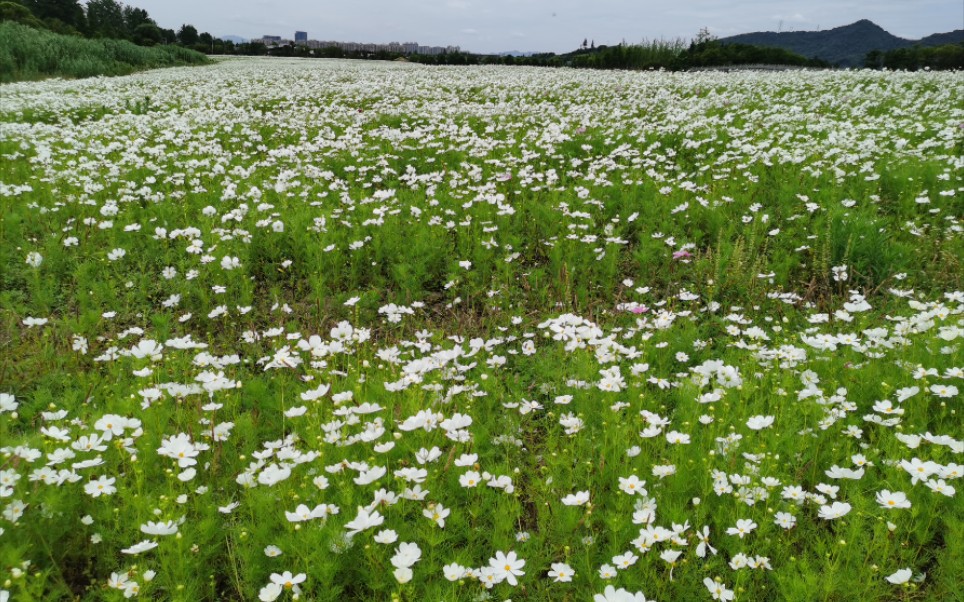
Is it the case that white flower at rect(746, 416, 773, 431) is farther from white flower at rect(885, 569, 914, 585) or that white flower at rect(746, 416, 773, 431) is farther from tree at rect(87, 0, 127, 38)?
tree at rect(87, 0, 127, 38)

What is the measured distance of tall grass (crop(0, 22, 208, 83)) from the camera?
2491 centimetres

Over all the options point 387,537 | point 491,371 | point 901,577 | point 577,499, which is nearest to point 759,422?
point 901,577

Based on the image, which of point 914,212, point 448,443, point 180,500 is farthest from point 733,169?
point 180,500

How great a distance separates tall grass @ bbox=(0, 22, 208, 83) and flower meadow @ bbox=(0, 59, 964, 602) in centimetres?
2085

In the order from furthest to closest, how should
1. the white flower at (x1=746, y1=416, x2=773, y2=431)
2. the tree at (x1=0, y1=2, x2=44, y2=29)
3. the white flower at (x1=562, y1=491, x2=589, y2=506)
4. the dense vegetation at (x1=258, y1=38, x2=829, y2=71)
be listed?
the tree at (x1=0, y1=2, x2=44, y2=29)
the dense vegetation at (x1=258, y1=38, x2=829, y2=71)
the white flower at (x1=746, y1=416, x2=773, y2=431)
the white flower at (x1=562, y1=491, x2=589, y2=506)

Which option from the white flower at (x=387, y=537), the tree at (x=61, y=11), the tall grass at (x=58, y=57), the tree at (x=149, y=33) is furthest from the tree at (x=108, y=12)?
the white flower at (x=387, y=537)

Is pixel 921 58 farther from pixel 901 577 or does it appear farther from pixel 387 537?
pixel 387 537

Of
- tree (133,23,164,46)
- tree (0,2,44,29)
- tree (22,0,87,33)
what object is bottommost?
tree (0,2,44,29)

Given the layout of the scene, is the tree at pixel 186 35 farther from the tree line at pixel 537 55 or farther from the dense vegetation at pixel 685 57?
the dense vegetation at pixel 685 57

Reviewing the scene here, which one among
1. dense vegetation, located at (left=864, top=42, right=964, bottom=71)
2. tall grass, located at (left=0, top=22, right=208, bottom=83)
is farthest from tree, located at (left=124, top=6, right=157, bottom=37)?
dense vegetation, located at (left=864, top=42, right=964, bottom=71)

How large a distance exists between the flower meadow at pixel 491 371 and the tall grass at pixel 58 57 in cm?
2085

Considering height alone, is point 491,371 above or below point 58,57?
below

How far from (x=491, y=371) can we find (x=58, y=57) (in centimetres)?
3262

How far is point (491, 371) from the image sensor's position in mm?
4297
